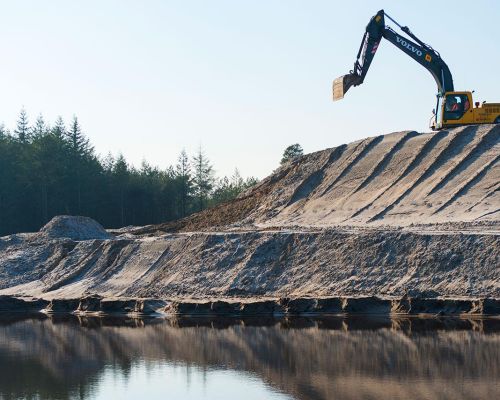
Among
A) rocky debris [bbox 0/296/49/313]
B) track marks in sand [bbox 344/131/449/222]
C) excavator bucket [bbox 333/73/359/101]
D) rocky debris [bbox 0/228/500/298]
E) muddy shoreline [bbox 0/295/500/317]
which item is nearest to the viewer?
muddy shoreline [bbox 0/295/500/317]

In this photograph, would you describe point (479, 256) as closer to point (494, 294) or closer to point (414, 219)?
point (494, 294)

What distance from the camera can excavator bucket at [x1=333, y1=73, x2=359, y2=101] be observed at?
2028 inches

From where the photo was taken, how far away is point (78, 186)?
8031 cm

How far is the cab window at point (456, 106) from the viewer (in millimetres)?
53125

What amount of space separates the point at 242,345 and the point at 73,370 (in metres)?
5.70

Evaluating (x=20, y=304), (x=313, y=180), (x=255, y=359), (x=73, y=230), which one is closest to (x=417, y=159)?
(x=313, y=180)

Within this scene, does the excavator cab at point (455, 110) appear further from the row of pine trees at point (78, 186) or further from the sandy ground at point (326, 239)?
the row of pine trees at point (78, 186)

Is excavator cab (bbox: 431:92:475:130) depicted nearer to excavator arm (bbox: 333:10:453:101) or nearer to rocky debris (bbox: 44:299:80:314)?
excavator arm (bbox: 333:10:453:101)

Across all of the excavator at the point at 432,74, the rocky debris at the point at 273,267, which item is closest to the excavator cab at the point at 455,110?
the excavator at the point at 432,74

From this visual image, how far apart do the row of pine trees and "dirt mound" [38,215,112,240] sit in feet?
65.7

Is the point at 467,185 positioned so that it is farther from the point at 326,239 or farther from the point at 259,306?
the point at 259,306

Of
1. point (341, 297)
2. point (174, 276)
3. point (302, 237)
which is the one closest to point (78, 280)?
point (174, 276)

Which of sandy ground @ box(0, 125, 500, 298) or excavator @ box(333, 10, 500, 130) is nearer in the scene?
sandy ground @ box(0, 125, 500, 298)

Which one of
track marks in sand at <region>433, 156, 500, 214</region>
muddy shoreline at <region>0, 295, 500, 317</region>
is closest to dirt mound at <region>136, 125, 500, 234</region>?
track marks in sand at <region>433, 156, 500, 214</region>
